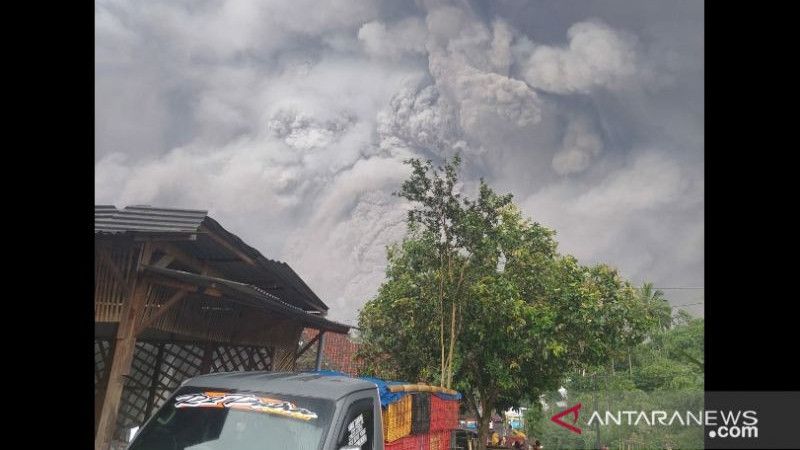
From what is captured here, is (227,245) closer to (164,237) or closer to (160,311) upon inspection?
(164,237)

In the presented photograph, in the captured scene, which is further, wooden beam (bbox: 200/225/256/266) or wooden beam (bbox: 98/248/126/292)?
wooden beam (bbox: 200/225/256/266)

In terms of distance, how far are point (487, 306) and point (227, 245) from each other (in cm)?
1115

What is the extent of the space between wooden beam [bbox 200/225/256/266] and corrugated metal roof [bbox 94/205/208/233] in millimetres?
312

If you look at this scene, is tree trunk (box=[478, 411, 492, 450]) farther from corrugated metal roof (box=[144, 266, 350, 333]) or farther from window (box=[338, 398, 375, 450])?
window (box=[338, 398, 375, 450])

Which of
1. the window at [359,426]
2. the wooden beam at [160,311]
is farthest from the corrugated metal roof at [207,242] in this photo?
the window at [359,426]

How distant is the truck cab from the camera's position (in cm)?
452

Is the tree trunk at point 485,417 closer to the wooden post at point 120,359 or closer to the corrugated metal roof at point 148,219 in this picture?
the wooden post at point 120,359

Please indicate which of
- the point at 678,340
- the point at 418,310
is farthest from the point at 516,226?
the point at 678,340

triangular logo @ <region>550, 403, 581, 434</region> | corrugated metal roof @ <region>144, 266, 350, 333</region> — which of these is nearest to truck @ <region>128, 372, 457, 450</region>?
corrugated metal roof @ <region>144, 266, 350, 333</region>

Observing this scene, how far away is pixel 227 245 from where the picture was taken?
11648 millimetres

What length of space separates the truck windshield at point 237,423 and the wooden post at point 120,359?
5.42 m
